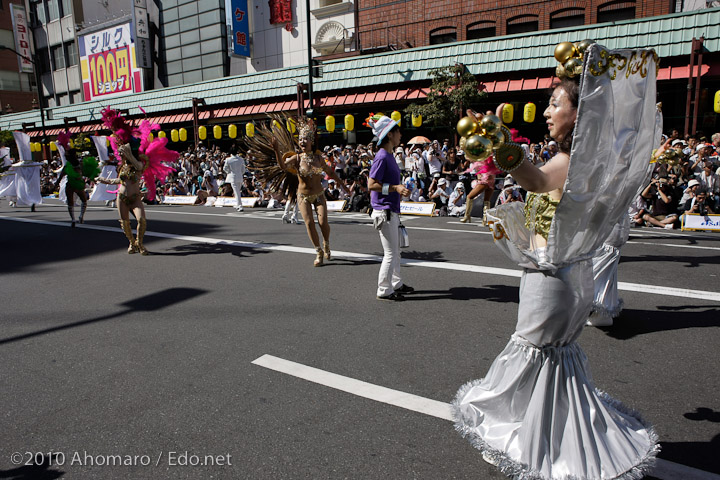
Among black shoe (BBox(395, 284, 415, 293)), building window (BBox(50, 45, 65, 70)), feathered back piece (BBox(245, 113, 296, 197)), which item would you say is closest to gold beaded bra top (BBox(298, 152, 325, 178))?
feathered back piece (BBox(245, 113, 296, 197))

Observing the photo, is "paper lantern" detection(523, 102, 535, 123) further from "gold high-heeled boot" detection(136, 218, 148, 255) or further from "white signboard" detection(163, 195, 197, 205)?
"white signboard" detection(163, 195, 197, 205)

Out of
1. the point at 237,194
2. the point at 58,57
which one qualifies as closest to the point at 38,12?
the point at 58,57

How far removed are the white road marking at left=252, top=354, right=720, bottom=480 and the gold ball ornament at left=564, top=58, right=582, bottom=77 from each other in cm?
197

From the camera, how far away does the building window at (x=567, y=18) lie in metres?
20.8

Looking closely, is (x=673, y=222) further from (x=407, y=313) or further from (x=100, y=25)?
(x=100, y=25)

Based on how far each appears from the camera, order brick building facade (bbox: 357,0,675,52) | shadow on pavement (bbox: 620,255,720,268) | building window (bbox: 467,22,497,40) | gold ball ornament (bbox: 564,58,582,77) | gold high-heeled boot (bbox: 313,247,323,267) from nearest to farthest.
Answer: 1. gold ball ornament (bbox: 564,58,582,77)
2. shadow on pavement (bbox: 620,255,720,268)
3. gold high-heeled boot (bbox: 313,247,323,267)
4. brick building facade (bbox: 357,0,675,52)
5. building window (bbox: 467,22,497,40)

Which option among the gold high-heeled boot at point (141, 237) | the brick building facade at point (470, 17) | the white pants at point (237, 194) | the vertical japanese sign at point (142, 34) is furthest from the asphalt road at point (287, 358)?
the vertical japanese sign at point (142, 34)

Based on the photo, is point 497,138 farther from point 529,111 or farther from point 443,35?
point 443,35

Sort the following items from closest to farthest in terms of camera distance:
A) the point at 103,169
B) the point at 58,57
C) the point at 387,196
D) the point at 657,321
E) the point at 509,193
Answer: the point at 657,321
the point at 387,196
the point at 509,193
the point at 103,169
the point at 58,57

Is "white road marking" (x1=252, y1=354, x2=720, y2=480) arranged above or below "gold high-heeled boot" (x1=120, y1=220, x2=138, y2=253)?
below

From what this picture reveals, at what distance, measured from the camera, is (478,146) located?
1.92 m

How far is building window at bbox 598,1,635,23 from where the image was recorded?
1992 centimetres

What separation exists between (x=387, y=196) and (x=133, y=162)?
5.24 metres

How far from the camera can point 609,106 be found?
1.91 metres
